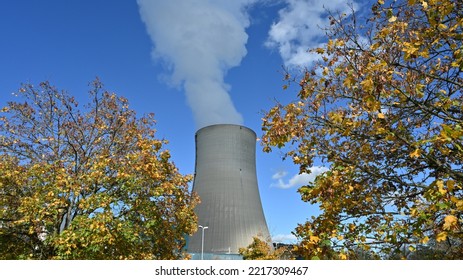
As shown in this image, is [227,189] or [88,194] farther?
[227,189]

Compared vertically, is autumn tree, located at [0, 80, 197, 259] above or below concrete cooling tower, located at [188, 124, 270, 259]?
below

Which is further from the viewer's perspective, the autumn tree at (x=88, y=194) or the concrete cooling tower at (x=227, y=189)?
the concrete cooling tower at (x=227, y=189)

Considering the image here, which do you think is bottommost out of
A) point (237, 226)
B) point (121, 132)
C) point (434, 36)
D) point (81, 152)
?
point (434, 36)

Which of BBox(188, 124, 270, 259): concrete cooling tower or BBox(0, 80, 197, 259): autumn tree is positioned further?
BBox(188, 124, 270, 259): concrete cooling tower

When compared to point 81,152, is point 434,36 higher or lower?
lower

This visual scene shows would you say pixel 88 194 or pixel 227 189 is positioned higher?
pixel 227 189

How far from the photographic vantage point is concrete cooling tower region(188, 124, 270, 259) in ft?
110

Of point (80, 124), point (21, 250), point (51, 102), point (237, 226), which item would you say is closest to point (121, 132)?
point (80, 124)

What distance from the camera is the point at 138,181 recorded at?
27.2ft

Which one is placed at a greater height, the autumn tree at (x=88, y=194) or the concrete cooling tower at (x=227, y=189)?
the concrete cooling tower at (x=227, y=189)

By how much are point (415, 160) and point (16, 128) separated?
920cm

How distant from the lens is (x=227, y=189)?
110ft

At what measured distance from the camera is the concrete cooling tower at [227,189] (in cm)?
3344

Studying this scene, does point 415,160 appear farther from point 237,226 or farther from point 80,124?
point 237,226
